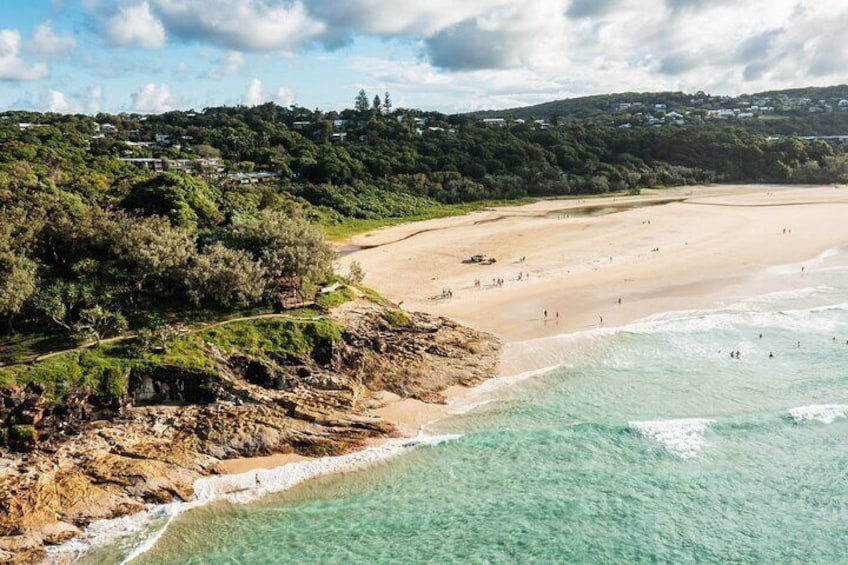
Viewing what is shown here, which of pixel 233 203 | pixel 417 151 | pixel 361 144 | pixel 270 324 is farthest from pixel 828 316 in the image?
pixel 361 144

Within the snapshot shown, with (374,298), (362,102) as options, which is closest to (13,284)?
(374,298)

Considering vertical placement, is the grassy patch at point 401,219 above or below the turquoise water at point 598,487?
above

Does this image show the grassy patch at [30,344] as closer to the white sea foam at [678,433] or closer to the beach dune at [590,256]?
the beach dune at [590,256]

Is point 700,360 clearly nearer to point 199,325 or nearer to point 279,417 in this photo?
point 279,417

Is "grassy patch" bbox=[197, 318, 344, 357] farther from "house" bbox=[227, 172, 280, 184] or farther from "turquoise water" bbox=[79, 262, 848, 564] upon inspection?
"house" bbox=[227, 172, 280, 184]

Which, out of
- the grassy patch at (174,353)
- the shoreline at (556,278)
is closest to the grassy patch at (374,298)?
the shoreline at (556,278)

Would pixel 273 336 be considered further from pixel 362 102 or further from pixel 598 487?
pixel 362 102
